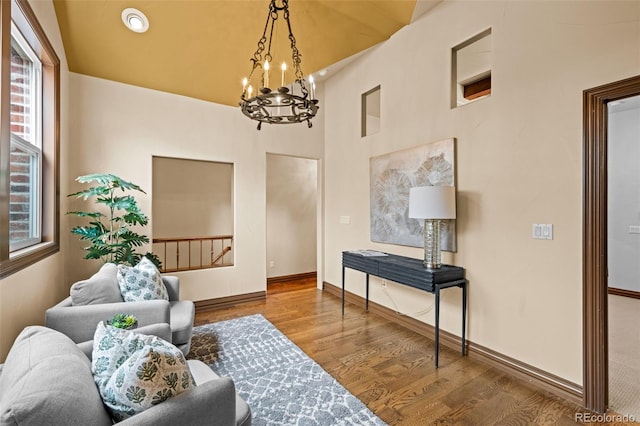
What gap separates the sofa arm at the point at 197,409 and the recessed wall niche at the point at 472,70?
3144 mm

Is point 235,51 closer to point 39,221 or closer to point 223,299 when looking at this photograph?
point 39,221

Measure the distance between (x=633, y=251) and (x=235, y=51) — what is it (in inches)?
255

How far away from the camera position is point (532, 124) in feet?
8.00

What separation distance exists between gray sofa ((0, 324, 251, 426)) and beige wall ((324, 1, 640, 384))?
7.63 ft

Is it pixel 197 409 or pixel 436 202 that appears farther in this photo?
pixel 436 202

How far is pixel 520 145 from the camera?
8.24 ft

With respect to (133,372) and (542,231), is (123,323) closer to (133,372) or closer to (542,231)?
(133,372)

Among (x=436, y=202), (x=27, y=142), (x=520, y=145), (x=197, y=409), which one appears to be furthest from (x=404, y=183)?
(x=27, y=142)

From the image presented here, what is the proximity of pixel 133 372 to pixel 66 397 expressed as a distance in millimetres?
199

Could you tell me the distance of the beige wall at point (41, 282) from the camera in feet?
5.93

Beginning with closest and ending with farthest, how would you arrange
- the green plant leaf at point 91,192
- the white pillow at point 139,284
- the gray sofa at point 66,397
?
the gray sofa at point 66,397 < the white pillow at point 139,284 < the green plant leaf at point 91,192

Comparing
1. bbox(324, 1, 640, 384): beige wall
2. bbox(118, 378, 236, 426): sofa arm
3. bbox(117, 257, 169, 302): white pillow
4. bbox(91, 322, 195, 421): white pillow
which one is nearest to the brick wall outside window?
bbox(117, 257, 169, 302): white pillow

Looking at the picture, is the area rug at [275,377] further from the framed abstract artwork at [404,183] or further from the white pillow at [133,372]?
the framed abstract artwork at [404,183]

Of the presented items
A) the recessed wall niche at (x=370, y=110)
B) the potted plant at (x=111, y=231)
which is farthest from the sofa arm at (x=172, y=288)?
the recessed wall niche at (x=370, y=110)
